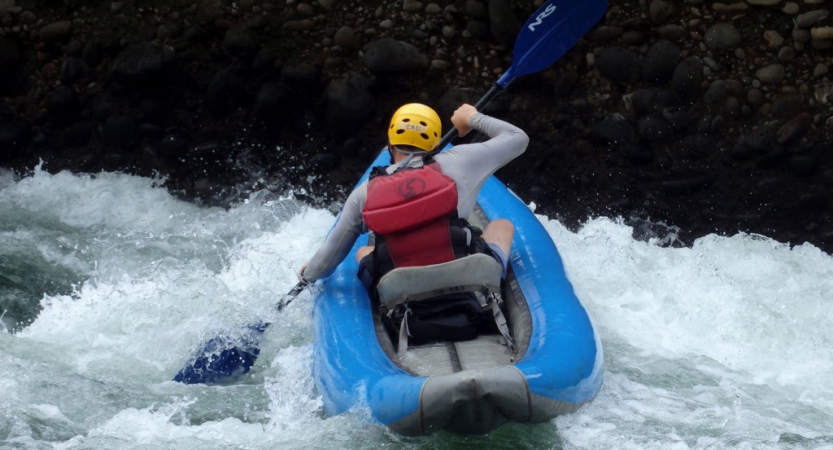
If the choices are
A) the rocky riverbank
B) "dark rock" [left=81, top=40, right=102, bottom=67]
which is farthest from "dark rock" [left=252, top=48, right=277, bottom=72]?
"dark rock" [left=81, top=40, right=102, bottom=67]

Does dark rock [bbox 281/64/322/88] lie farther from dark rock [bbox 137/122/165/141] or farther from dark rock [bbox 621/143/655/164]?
dark rock [bbox 621/143/655/164]

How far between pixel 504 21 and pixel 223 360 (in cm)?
328

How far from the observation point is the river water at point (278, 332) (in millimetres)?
4098

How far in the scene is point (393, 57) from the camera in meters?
7.27

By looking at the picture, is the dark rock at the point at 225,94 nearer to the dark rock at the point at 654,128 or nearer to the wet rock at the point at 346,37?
the wet rock at the point at 346,37

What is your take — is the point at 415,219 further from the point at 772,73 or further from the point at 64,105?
the point at 64,105

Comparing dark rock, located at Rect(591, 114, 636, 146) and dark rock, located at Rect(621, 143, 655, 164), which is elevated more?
dark rock, located at Rect(591, 114, 636, 146)

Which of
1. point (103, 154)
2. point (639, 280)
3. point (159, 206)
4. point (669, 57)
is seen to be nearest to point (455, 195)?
point (639, 280)

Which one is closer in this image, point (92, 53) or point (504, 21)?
point (504, 21)

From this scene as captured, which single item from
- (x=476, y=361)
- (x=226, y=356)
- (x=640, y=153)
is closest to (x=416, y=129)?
(x=476, y=361)

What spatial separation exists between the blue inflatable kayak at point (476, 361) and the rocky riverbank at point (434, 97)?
6.39ft

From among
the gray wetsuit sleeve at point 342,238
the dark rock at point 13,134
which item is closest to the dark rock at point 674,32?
the gray wetsuit sleeve at point 342,238

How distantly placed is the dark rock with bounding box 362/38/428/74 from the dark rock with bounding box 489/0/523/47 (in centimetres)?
55

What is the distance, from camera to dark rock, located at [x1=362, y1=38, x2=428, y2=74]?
7.27 metres
